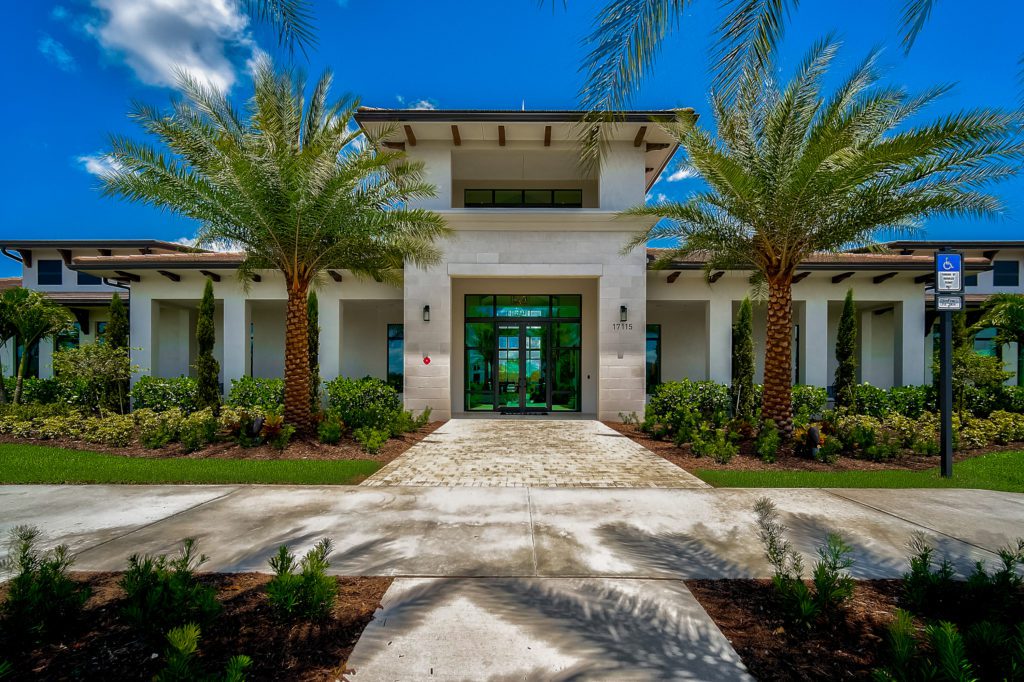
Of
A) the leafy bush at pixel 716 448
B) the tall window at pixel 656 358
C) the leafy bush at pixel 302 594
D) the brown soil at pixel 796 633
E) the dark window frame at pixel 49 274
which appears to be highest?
the dark window frame at pixel 49 274

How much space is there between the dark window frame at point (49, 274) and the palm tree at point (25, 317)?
45.2 feet

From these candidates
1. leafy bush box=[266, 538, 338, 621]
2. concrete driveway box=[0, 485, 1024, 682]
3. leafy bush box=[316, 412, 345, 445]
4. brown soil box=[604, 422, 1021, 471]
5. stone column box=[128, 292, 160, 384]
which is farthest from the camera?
stone column box=[128, 292, 160, 384]

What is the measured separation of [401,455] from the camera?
9.33 metres

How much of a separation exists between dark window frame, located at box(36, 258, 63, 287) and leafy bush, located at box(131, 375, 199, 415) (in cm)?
1668

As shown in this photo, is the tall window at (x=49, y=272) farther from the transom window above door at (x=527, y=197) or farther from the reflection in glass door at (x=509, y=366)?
the reflection in glass door at (x=509, y=366)

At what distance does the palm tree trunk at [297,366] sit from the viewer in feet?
34.2

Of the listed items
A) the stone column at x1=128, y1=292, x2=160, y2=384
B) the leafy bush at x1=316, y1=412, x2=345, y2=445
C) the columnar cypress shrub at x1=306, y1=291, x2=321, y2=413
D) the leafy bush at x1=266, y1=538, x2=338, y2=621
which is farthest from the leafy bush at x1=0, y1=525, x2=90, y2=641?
the stone column at x1=128, y1=292, x2=160, y2=384

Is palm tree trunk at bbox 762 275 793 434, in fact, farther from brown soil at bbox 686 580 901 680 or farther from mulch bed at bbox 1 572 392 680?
mulch bed at bbox 1 572 392 680

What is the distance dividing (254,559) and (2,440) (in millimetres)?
11236

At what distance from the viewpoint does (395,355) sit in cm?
1853

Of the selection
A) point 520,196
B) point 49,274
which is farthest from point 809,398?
point 49,274

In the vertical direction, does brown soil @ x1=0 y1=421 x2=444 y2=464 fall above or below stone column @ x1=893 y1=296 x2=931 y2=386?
below

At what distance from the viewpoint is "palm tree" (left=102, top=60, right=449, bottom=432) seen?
9.15 m

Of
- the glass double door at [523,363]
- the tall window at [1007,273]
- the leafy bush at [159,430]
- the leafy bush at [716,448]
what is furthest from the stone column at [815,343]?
the leafy bush at [159,430]
